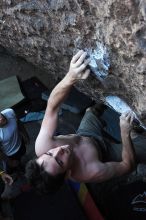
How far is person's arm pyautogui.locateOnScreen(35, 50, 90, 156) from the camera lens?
237 cm

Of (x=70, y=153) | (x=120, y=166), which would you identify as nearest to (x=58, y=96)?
(x=70, y=153)

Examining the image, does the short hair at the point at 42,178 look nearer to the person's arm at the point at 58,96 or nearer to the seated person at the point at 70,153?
the seated person at the point at 70,153

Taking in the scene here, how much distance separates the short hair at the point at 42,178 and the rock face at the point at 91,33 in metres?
0.66

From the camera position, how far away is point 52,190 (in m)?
2.64

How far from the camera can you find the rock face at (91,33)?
82.0 inches

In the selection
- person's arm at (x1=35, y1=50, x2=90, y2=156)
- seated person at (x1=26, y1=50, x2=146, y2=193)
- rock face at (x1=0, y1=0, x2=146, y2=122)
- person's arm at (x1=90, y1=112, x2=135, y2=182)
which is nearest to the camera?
rock face at (x1=0, y1=0, x2=146, y2=122)

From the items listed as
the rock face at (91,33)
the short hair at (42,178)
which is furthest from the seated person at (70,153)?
the rock face at (91,33)

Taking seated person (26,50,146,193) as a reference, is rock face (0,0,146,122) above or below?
above

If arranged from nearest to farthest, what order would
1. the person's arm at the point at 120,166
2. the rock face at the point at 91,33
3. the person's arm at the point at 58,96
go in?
the rock face at the point at 91,33
the person's arm at the point at 58,96
the person's arm at the point at 120,166

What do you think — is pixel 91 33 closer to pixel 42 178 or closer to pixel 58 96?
pixel 58 96

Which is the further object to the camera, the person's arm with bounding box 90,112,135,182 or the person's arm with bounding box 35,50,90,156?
the person's arm with bounding box 90,112,135,182

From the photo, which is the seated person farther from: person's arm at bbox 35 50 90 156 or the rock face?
the rock face

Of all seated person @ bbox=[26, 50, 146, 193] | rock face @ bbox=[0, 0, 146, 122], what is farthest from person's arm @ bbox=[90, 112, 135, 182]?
rock face @ bbox=[0, 0, 146, 122]

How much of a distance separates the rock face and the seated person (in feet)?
0.55
